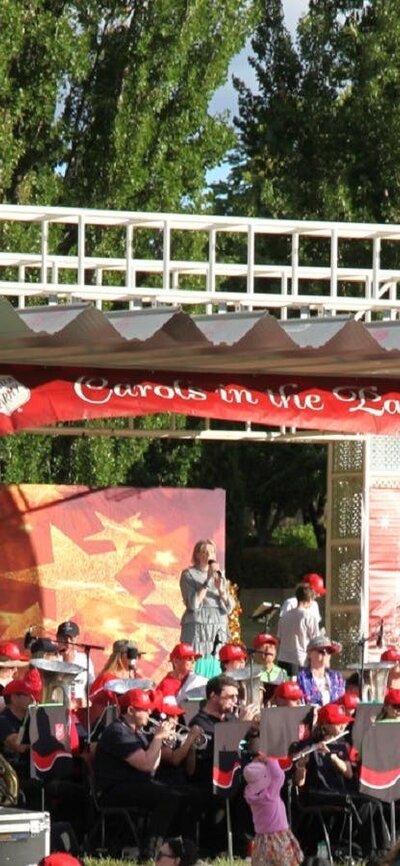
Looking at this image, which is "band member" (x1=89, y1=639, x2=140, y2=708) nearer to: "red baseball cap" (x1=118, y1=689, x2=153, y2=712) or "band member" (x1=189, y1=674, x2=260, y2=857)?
"band member" (x1=189, y1=674, x2=260, y2=857)

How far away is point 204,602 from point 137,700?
4652 mm

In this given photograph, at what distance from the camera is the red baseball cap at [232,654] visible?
51.5ft

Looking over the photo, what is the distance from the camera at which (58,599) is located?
20984 mm

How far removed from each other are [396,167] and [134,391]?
1453cm

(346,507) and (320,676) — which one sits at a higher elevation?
(346,507)

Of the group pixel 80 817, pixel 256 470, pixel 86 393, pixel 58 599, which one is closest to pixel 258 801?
pixel 80 817

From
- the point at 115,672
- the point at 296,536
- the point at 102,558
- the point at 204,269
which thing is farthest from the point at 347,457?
the point at 296,536

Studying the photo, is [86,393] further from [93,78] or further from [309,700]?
[93,78]

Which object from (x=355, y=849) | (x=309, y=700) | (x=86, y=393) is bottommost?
(x=355, y=849)

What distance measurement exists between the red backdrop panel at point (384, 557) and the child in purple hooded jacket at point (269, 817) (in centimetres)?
773

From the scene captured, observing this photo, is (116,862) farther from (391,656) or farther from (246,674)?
(391,656)

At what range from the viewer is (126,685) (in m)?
14.8

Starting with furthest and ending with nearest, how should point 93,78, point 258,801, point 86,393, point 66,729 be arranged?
1. point 93,78
2. point 86,393
3. point 66,729
4. point 258,801

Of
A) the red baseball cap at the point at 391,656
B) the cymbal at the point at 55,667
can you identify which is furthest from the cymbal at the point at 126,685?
the red baseball cap at the point at 391,656
